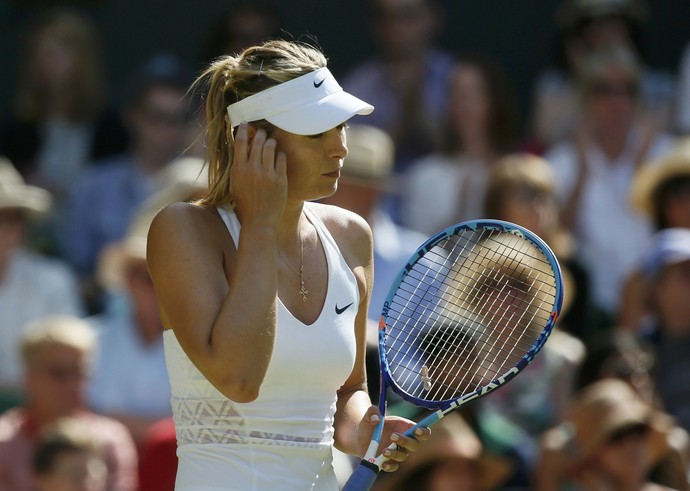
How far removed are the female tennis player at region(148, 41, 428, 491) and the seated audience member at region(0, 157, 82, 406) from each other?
334 cm

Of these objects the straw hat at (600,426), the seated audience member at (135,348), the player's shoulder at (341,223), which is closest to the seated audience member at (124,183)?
the seated audience member at (135,348)

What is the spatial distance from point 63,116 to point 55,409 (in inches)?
94.8

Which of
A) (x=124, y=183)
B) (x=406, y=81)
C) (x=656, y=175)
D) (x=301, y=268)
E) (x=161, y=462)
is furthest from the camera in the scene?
(x=406, y=81)

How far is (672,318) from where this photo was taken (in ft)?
18.7

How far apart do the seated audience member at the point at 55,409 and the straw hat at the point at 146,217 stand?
19.4 inches

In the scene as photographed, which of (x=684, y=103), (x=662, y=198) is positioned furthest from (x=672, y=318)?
(x=684, y=103)

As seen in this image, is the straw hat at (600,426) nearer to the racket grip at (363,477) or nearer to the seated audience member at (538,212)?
the seated audience member at (538,212)

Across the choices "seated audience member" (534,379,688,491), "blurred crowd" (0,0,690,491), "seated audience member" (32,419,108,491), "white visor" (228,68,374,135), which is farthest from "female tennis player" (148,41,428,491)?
"seated audience member" (534,379,688,491)

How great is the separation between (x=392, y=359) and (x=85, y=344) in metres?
2.48

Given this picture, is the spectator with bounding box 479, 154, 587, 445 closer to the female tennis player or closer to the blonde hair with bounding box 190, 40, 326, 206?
the female tennis player

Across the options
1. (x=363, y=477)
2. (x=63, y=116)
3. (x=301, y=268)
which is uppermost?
(x=301, y=268)

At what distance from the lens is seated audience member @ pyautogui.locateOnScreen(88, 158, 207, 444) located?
5.60 m

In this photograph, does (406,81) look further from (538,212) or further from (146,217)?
(146,217)

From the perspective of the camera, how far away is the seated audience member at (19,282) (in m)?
6.05
